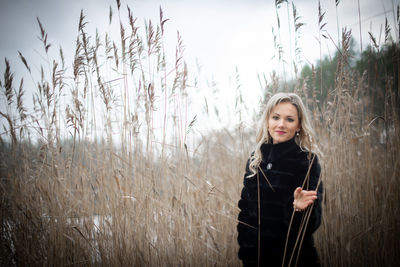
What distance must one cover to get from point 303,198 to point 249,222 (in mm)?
511

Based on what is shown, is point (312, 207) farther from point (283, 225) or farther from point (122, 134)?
point (122, 134)

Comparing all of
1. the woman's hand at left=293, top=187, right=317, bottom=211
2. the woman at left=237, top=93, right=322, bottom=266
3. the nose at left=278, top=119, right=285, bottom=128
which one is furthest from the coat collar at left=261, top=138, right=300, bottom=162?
the woman's hand at left=293, top=187, right=317, bottom=211

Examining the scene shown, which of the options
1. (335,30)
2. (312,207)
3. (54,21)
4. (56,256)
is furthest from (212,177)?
(54,21)

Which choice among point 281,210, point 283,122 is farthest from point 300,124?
point 281,210

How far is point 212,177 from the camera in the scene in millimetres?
2357

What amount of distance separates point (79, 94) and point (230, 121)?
6.38ft

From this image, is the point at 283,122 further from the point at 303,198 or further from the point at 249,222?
the point at 249,222

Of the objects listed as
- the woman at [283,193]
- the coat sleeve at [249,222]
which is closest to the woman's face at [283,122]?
the woman at [283,193]

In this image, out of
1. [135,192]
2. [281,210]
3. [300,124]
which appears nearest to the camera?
[281,210]

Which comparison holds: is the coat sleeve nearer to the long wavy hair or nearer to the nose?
the long wavy hair

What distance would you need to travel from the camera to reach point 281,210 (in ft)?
3.90

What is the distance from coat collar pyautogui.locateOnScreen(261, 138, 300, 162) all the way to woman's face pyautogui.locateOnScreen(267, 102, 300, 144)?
0.09 feet

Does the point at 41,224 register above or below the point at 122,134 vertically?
below

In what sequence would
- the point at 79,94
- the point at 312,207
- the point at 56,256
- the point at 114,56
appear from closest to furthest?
the point at 312,207 → the point at 56,256 → the point at 114,56 → the point at 79,94
